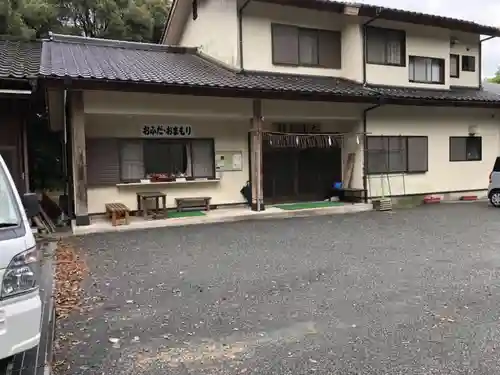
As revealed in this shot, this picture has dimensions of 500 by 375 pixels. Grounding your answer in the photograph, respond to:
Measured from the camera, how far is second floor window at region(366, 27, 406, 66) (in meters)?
14.1

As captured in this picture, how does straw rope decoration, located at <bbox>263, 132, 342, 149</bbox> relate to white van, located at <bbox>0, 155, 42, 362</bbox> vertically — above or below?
above

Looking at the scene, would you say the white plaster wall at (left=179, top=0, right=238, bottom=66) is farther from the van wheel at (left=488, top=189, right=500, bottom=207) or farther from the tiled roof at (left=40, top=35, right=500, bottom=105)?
the van wheel at (left=488, top=189, right=500, bottom=207)

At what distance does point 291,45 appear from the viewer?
13406 millimetres

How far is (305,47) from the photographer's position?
1361cm

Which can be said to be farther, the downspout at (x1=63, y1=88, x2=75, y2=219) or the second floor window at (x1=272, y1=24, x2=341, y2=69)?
the second floor window at (x1=272, y1=24, x2=341, y2=69)

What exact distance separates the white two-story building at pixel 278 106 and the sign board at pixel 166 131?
28 mm

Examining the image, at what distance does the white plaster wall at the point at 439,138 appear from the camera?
13727 mm

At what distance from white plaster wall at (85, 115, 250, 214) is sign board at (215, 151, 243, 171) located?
10cm

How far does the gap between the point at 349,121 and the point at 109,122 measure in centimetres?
713

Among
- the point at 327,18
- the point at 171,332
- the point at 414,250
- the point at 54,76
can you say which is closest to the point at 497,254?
the point at 414,250

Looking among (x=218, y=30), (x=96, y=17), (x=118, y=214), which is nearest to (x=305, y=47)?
(x=218, y=30)

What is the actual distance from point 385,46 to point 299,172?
5102 mm

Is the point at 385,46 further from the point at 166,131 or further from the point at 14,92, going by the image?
the point at 14,92

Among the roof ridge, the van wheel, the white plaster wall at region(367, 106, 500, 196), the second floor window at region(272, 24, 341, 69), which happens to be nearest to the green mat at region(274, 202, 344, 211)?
the white plaster wall at region(367, 106, 500, 196)
